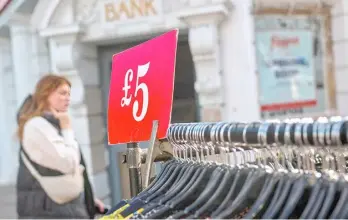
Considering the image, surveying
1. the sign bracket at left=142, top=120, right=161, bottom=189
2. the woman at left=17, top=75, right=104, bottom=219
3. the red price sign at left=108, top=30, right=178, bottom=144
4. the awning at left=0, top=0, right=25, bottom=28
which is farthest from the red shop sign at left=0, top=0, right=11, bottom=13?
the sign bracket at left=142, top=120, right=161, bottom=189

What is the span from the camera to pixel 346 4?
384 centimetres

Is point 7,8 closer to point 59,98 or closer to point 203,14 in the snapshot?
point 203,14

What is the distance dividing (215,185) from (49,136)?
148 cm

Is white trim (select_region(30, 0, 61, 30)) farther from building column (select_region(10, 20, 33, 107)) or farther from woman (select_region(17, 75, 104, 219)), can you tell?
woman (select_region(17, 75, 104, 219))

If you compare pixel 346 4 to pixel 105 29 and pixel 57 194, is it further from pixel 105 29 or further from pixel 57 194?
pixel 57 194

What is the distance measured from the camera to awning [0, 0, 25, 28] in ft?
14.5

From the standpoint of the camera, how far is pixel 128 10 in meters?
4.12

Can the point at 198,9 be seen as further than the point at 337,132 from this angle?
Yes

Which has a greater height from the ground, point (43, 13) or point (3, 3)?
point (3, 3)

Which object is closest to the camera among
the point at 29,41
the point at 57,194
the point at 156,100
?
the point at 156,100

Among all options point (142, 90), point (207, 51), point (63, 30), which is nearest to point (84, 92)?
point (63, 30)

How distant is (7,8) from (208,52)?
2248mm

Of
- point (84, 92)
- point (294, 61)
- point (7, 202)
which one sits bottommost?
point (7, 202)

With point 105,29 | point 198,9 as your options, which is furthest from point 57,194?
point 105,29
